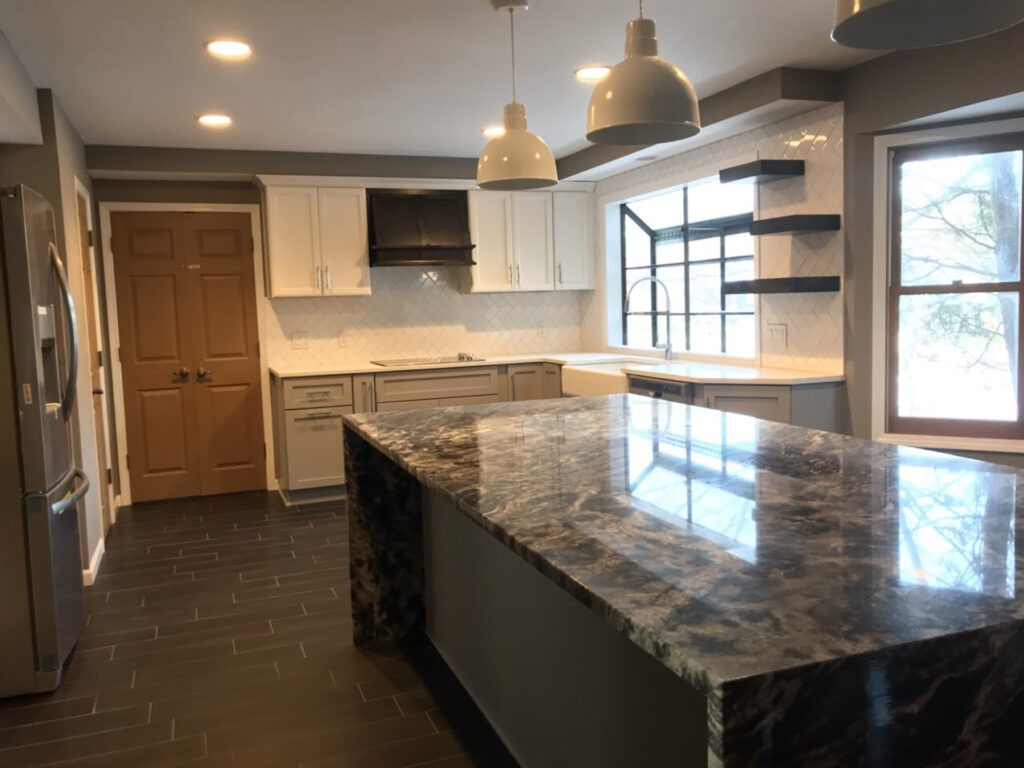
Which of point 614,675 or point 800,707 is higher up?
point 800,707

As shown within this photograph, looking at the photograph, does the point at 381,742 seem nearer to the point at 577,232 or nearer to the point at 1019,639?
the point at 1019,639

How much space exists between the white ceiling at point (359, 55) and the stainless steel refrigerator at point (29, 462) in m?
0.80

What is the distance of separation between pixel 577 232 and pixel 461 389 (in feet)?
5.31

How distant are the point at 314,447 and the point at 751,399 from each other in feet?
9.35

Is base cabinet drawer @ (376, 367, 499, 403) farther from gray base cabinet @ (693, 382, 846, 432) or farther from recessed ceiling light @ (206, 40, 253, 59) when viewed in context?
recessed ceiling light @ (206, 40, 253, 59)

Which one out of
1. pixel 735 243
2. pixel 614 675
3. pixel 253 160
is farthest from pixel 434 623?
pixel 253 160

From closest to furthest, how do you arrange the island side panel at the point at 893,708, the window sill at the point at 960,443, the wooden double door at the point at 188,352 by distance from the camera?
the island side panel at the point at 893,708 < the window sill at the point at 960,443 < the wooden double door at the point at 188,352

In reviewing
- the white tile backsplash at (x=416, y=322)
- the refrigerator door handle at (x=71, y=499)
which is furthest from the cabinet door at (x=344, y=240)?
the refrigerator door handle at (x=71, y=499)

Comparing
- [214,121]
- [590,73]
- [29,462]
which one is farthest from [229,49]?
[29,462]

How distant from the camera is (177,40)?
10.6ft

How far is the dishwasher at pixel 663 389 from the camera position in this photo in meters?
4.32

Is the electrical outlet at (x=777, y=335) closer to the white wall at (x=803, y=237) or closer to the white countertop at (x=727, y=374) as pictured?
the white wall at (x=803, y=237)

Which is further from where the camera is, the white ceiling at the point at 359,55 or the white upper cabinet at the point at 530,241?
the white upper cabinet at the point at 530,241

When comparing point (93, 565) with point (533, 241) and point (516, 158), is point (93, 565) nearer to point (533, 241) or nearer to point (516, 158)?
point (516, 158)
